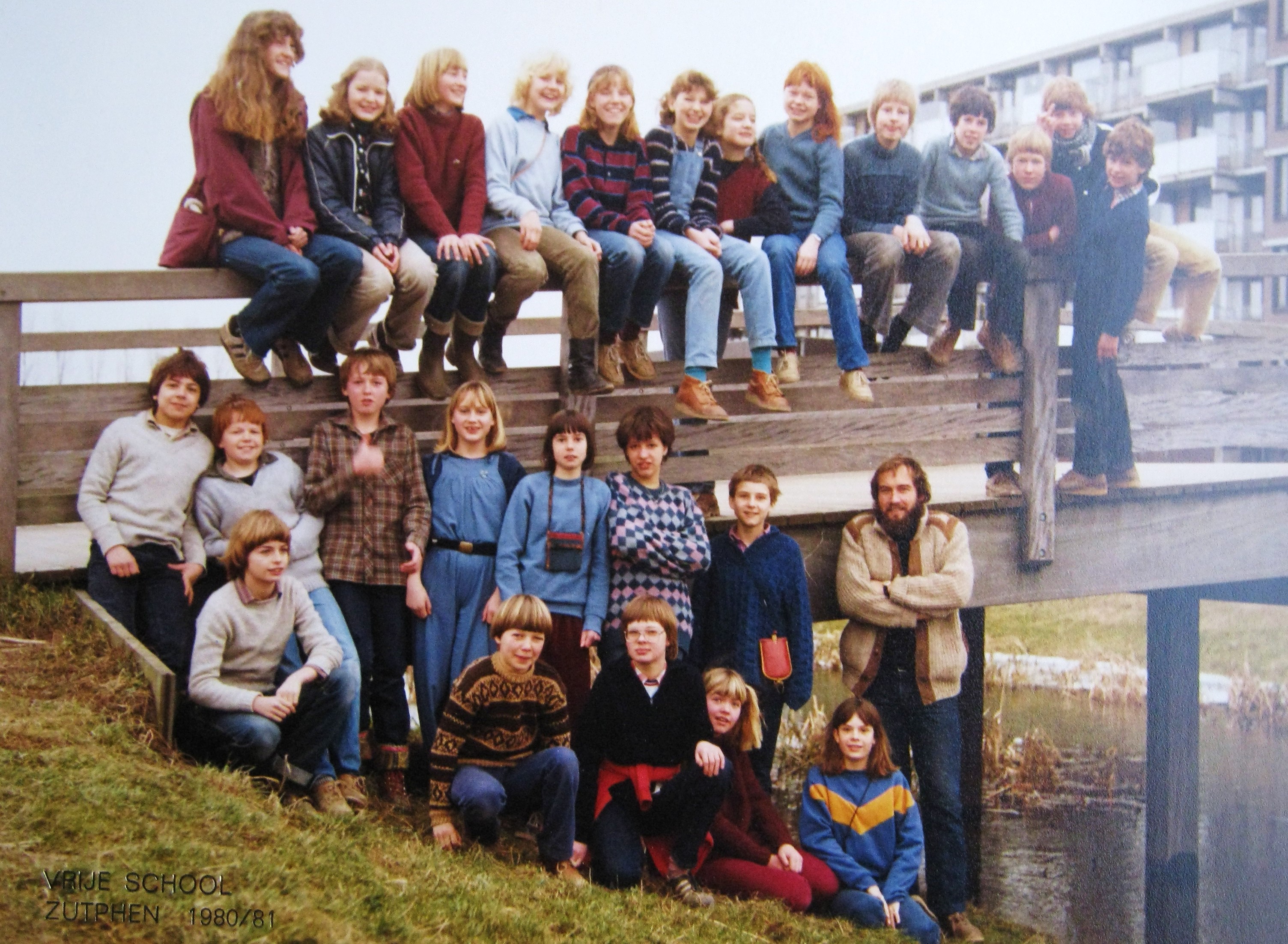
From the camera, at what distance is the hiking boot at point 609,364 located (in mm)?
5926

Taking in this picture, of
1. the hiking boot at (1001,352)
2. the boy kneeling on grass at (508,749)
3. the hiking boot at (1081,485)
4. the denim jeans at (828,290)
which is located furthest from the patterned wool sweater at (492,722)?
the hiking boot at (1081,485)

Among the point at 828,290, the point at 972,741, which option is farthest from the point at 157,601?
the point at 972,741

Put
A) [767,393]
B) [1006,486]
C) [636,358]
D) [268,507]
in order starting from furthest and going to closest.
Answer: [1006,486] → [767,393] → [636,358] → [268,507]

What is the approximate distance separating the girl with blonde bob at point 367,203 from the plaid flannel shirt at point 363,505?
42 centimetres

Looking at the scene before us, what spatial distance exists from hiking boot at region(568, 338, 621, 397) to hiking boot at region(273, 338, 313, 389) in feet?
3.56

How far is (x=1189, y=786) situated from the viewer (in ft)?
31.3

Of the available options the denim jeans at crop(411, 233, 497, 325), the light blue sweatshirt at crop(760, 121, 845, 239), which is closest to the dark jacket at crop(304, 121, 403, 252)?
the denim jeans at crop(411, 233, 497, 325)

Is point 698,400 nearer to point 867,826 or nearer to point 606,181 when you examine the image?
point 606,181

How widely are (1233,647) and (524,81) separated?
1541 centimetres

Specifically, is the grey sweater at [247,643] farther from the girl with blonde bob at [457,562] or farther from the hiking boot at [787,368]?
the hiking boot at [787,368]

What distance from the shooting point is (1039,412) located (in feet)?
22.7

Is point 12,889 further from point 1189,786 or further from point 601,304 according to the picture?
point 1189,786

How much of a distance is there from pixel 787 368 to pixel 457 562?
6.45 ft

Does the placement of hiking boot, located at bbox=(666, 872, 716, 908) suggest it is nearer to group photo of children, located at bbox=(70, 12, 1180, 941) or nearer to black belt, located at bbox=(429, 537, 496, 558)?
group photo of children, located at bbox=(70, 12, 1180, 941)
